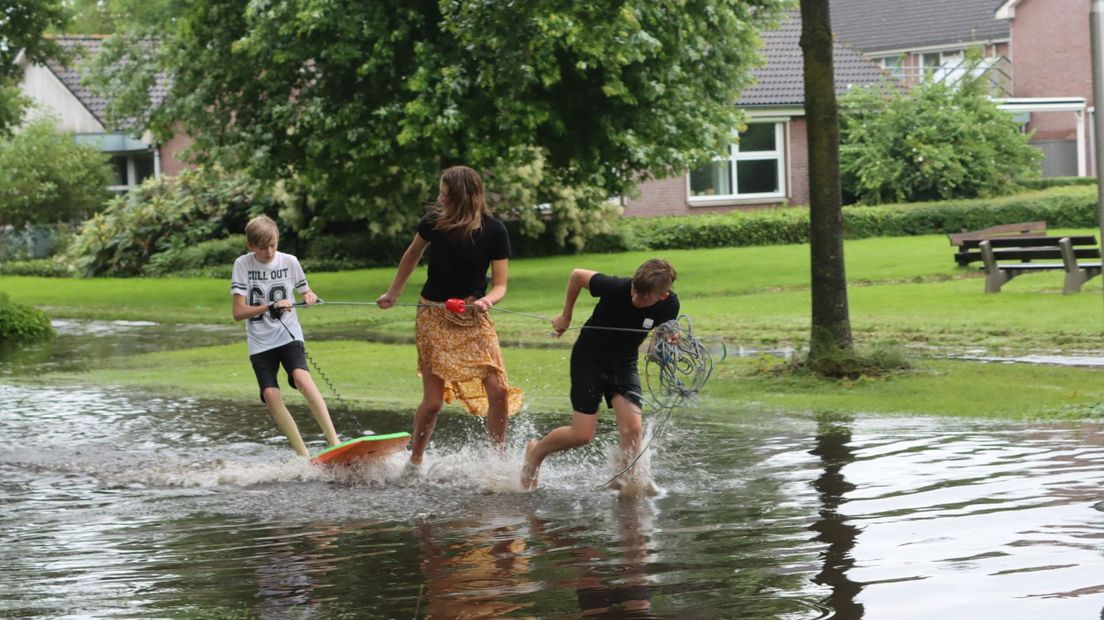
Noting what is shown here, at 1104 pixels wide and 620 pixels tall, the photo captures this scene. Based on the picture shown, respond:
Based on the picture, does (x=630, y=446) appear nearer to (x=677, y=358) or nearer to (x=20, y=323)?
(x=677, y=358)

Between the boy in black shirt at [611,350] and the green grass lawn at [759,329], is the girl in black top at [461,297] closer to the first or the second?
the boy in black shirt at [611,350]

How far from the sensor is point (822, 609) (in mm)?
5609

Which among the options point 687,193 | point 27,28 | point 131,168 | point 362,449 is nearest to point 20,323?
point 27,28

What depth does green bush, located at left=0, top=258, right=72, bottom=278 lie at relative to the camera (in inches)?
1497

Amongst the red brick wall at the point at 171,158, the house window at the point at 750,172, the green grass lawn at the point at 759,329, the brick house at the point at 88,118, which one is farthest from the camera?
the brick house at the point at 88,118

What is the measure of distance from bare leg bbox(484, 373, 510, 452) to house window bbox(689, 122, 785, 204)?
34.1 meters

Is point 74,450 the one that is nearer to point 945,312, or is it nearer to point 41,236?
point 945,312

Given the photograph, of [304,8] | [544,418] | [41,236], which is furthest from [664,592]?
[41,236]

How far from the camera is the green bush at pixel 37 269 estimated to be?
38031 millimetres

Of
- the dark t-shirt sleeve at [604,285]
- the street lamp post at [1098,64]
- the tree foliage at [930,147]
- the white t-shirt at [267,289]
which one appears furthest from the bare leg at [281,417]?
the tree foliage at [930,147]

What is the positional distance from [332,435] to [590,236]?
1065 inches

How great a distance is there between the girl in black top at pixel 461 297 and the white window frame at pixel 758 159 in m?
33.8

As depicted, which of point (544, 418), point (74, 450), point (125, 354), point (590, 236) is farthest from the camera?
point (590, 236)

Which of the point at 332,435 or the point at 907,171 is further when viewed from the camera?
the point at 907,171
